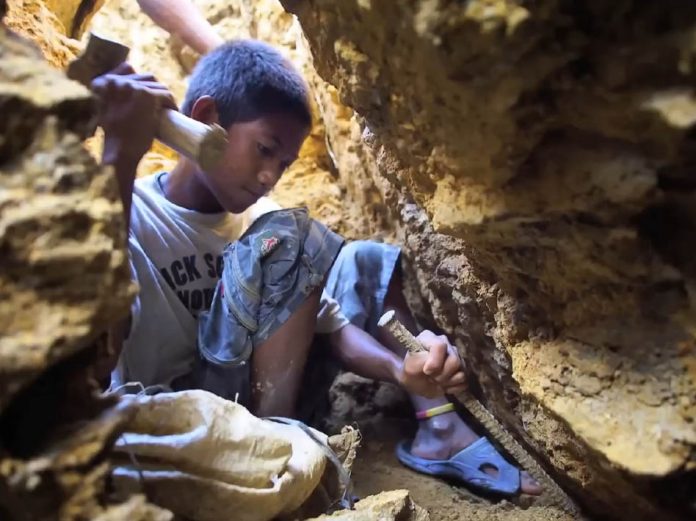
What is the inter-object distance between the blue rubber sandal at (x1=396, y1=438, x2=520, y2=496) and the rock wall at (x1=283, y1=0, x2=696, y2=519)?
44 centimetres

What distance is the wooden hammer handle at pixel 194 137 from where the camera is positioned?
40.9 inches

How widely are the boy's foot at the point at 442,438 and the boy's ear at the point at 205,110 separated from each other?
927mm

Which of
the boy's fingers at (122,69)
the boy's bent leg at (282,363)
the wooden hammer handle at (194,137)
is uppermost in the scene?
the boy's fingers at (122,69)

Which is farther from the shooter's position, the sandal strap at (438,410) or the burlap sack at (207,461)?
the sandal strap at (438,410)

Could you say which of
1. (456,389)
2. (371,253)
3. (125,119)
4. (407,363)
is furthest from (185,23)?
(456,389)

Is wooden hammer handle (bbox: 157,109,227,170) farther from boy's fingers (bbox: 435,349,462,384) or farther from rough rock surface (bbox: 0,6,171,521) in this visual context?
boy's fingers (bbox: 435,349,462,384)

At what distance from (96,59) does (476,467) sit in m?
1.16

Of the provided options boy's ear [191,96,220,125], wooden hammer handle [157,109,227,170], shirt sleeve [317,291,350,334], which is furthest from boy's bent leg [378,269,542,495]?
wooden hammer handle [157,109,227,170]

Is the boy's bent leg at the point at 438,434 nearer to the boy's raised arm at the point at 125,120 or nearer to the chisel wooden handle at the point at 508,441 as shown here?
the chisel wooden handle at the point at 508,441

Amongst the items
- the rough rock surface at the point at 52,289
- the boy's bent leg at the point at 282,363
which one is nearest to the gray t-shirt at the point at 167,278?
the boy's bent leg at the point at 282,363

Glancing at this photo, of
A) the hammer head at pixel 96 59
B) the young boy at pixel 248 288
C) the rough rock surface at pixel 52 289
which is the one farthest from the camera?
the young boy at pixel 248 288

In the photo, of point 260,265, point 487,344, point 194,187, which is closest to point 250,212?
point 194,187

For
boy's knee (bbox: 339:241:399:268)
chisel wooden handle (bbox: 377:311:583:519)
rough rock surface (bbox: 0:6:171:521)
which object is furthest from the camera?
boy's knee (bbox: 339:241:399:268)

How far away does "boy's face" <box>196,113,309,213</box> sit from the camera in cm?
151
